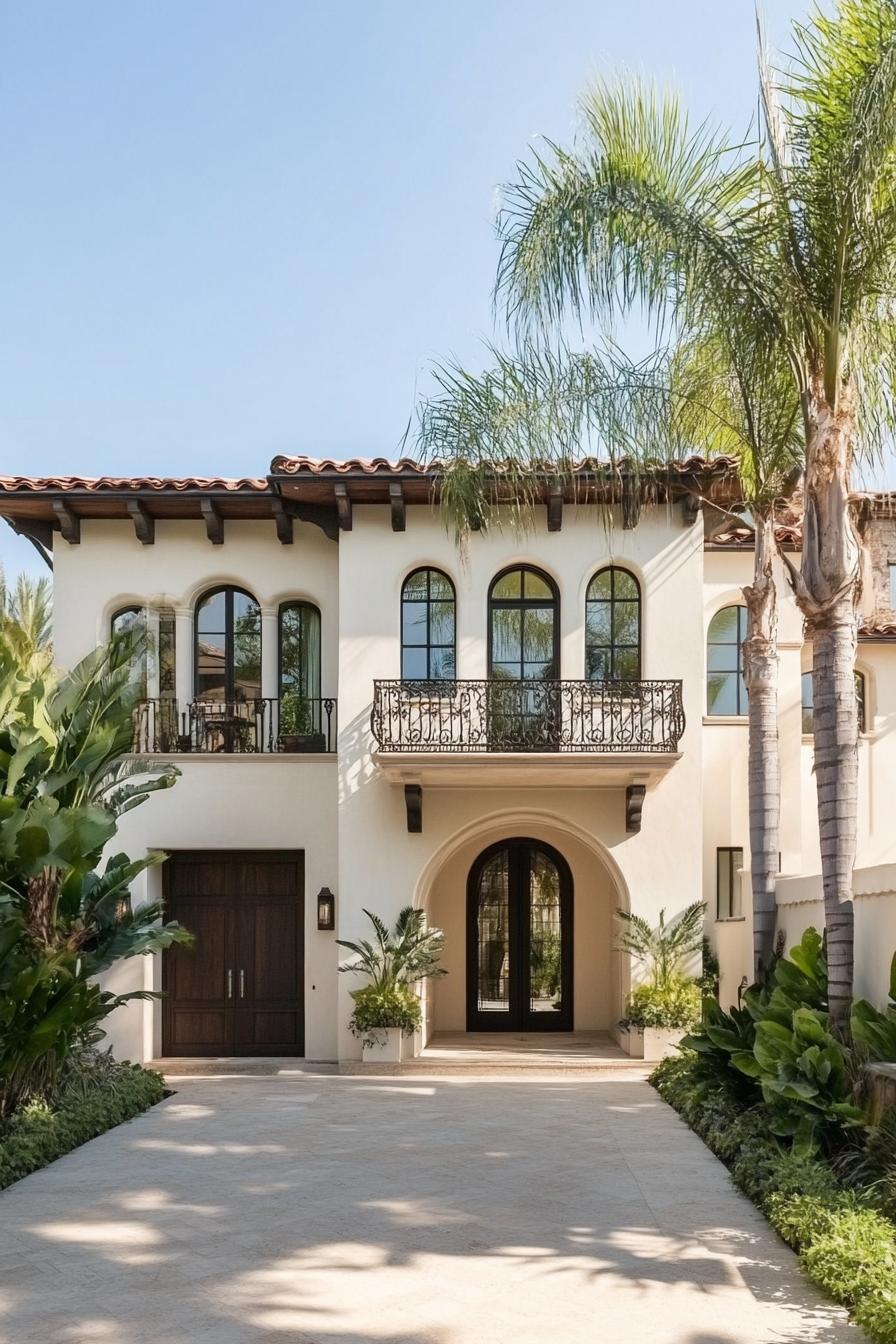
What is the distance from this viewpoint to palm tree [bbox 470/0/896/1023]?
29.3ft

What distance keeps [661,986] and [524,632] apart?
4.81 m

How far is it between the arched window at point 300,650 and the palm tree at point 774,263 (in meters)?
8.63

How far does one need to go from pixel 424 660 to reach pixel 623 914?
13.6 ft

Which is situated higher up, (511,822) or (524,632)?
(524,632)

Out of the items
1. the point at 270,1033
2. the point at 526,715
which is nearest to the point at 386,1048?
the point at 270,1033

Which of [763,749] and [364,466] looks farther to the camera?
[364,466]

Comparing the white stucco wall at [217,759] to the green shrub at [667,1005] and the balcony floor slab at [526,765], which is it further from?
the green shrub at [667,1005]

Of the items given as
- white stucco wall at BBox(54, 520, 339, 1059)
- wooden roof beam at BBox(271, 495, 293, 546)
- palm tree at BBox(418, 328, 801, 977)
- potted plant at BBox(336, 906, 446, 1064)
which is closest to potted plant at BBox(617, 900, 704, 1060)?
potted plant at BBox(336, 906, 446, 1064)

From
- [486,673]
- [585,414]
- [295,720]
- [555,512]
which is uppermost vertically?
[555,512]

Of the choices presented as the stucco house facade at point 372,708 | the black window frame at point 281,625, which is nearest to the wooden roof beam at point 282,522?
the stucco house facade at point 372,708

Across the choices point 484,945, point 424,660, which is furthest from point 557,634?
→ point 484,945

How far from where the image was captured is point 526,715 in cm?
1545

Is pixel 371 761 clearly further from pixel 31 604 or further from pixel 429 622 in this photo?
pixel 31 604

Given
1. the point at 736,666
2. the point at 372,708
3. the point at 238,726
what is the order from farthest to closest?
1. the point at 736,666
2. the point at 238,726
3. the point at 372,708
